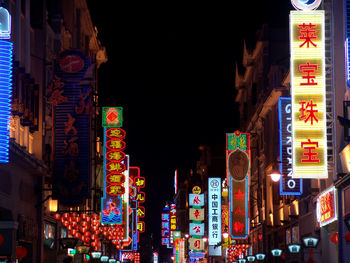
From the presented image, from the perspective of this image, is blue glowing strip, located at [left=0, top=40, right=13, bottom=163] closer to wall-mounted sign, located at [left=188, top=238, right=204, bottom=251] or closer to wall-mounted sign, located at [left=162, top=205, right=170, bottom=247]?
wall-mounted sign, located at [left=188, top=238, right=204, bottom=251]

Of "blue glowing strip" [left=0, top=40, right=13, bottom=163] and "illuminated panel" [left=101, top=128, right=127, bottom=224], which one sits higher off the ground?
"illuminated panel" [left=101, top=128, right=127, bottom=224]

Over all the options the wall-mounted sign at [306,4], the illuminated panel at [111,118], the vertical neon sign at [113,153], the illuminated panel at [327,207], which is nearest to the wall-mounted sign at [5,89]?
the illuminated panel at [327,207]

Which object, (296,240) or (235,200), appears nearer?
(296,240)

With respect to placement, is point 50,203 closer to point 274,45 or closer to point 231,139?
point 231,139

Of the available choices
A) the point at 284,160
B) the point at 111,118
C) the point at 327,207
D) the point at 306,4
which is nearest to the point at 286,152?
the point at 284,160

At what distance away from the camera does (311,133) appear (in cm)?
2967

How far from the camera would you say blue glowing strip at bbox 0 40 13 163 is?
19.7 m

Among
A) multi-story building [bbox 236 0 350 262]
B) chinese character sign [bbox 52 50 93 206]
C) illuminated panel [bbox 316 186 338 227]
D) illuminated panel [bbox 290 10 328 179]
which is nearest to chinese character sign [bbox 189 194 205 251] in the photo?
multi-story building [bbox 236 0 350 262]

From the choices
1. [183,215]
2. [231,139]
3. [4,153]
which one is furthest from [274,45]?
[183,215]

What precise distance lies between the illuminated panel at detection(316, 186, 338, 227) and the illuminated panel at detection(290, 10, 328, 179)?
1.00m

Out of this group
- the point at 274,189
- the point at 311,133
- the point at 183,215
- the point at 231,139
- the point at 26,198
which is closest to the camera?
the point at 311,133

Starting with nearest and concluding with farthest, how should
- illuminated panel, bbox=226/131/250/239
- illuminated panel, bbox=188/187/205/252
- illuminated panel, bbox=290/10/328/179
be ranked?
illuminated panel, bbox=290/10/328/179
illuminated panel, bbox=226/131/250/239
illuminated panel, bbox=188/187/205/252

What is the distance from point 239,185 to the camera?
55.2 m

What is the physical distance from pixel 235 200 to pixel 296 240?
12.4 meters
